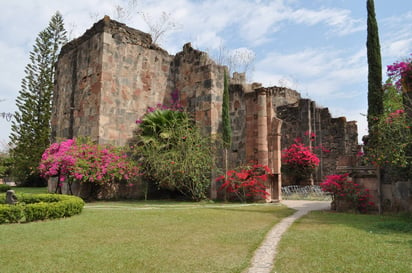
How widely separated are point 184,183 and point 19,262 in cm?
862

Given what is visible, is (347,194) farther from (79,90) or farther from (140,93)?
(79,90)

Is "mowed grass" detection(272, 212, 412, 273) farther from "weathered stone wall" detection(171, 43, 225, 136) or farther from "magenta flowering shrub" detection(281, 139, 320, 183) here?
"magenta flowering shrub" detection(281, 139, 320, 183)

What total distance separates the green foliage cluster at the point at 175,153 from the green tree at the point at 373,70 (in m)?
5.72

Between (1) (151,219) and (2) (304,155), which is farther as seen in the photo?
(2) (304,155)

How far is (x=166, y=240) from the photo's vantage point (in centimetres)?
548


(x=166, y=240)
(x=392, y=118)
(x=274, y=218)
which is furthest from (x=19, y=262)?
(x=392, y=118)

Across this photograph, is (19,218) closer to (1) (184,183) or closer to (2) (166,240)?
(2) (166,240)

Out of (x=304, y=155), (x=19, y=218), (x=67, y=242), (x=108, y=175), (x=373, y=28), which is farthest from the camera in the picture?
(x=304, y=155)

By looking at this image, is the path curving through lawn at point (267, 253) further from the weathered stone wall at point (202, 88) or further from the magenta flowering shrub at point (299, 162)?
the magenta flowering shrub at point (299, 162)

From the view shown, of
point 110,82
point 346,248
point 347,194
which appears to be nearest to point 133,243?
point 346,248

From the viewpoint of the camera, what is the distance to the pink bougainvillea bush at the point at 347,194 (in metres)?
9.05

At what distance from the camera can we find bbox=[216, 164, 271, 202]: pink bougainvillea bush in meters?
12.0

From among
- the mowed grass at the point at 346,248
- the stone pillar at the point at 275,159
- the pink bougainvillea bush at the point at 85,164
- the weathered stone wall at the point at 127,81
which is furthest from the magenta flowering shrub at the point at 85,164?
the mowed grass at the point at 346,248

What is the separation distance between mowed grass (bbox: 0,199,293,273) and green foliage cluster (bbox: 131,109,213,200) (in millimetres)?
4182
